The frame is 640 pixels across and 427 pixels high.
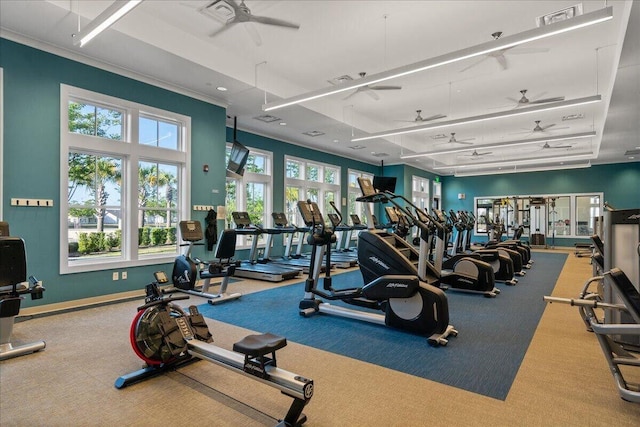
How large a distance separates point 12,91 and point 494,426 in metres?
5.99

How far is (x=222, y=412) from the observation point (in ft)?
7.12

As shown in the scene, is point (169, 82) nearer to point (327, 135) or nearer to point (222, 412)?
point (327, 135)

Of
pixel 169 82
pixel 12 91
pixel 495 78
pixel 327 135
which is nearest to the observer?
pixel 12 91

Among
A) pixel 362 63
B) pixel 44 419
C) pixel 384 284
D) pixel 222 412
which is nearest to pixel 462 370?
pixel 384 284

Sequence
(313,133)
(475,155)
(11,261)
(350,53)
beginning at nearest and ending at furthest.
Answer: (11,261) < (350,53) < (313,133) < (475,155)

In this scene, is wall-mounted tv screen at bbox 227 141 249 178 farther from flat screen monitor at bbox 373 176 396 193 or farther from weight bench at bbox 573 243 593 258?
weight bench at bbox 573 243 593 258

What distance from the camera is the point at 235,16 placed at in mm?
4336

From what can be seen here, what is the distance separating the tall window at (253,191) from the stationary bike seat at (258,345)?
686 centimetres

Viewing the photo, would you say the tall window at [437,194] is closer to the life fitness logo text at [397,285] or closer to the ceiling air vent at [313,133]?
the ceiling air vent at [313,133]

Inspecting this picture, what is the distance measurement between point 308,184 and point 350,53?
5.69m

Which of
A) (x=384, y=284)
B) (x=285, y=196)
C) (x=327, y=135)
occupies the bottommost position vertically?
(x=384, y=284)

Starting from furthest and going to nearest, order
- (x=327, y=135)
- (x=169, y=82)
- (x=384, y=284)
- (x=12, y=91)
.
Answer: (x=327, y=135)
(x=169, y=82)
(x=12, y=91)
(x=384, y=284)

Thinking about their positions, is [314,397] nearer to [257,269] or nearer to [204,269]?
[204,269]

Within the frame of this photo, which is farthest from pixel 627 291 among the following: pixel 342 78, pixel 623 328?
pixel 342 78
